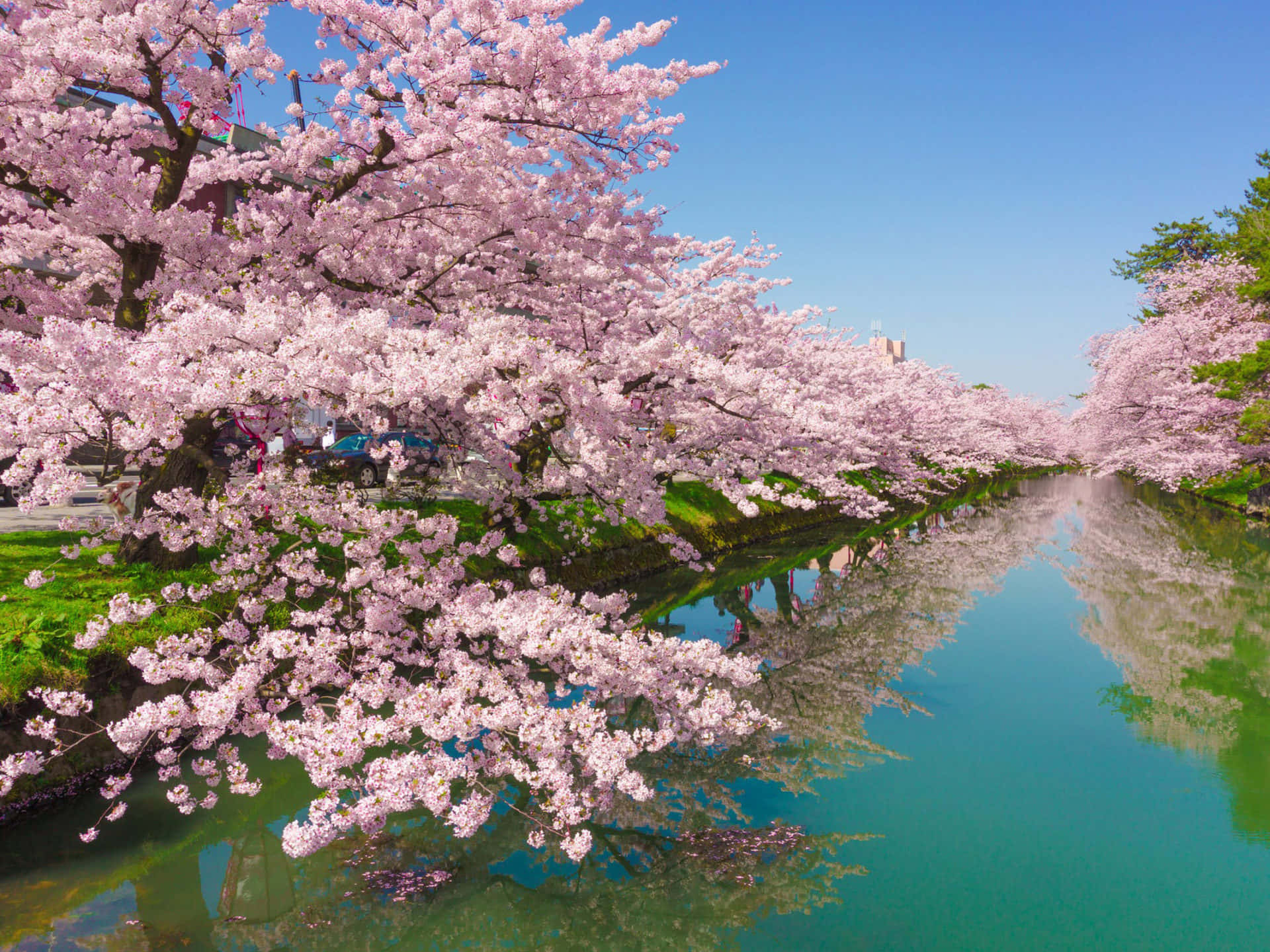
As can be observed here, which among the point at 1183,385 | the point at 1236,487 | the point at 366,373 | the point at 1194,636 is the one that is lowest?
the point at 1194,636

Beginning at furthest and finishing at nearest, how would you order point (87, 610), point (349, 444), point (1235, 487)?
point (1235, 487) → point (349, 444) → point (87, 610)

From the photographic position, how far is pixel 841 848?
7.64 metres

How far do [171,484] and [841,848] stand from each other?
9352 millimetres

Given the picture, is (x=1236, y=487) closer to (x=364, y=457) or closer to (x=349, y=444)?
(x=364, y=457)

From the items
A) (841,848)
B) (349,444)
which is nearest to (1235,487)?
(349,444)

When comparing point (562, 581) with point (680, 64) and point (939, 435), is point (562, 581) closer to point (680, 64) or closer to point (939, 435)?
point (680, 64)

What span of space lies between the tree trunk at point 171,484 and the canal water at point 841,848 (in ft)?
10.7

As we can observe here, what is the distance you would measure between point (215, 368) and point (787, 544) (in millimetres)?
23004

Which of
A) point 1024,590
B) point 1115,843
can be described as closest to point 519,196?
point 1115,843

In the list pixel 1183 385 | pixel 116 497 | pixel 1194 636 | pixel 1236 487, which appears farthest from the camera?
pixel 1236 487

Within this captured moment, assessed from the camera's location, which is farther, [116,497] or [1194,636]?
[1194,636]

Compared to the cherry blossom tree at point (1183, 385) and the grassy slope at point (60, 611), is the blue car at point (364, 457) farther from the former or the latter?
the cherry blossom tree at point (1183, 385)

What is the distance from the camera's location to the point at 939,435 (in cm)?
4081

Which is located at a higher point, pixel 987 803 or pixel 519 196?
pixel 519 196
